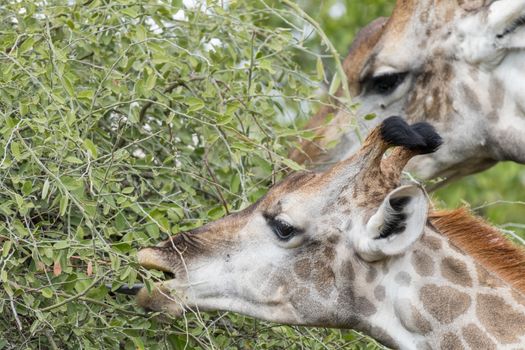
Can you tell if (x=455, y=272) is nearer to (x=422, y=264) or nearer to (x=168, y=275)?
(x=422, y=264)

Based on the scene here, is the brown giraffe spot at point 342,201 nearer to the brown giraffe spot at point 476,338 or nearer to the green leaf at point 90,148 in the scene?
the brown giraffe spot at point 476,338

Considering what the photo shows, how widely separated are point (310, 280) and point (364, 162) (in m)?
0.51

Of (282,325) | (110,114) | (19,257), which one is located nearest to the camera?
(19,257)

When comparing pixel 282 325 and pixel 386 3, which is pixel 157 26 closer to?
pixel 282 325

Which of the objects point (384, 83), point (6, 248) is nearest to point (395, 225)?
point (6, 248)

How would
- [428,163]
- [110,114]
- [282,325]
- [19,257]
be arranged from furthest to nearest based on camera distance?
[428,163], [110,114], [282,325], [19,257]

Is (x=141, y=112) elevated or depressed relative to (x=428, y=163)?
elevated

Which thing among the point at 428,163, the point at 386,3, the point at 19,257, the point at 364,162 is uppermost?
the point at 364,162

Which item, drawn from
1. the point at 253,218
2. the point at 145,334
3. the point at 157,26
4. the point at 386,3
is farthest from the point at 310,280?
the point at 386,3

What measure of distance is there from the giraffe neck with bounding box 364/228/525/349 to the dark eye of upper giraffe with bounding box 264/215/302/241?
0.37 metres

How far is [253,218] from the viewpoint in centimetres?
554

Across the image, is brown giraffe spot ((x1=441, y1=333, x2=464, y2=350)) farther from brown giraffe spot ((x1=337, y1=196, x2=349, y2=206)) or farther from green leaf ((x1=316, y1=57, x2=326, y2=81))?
green leaf ((x1=316, y1=57, x2=326, y2=81))

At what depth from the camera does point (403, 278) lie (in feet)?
17.5

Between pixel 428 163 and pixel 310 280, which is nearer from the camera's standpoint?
pixel 310 280
